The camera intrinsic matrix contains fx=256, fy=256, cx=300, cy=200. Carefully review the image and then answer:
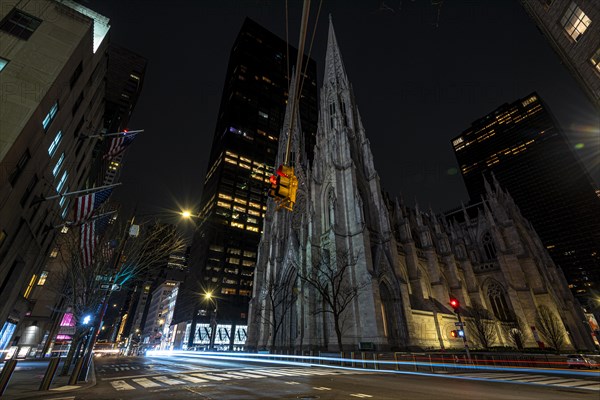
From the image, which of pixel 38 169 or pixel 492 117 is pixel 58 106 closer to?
pixel 38 169

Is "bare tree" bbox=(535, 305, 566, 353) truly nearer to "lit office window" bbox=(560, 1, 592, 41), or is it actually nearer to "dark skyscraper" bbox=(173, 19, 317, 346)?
"lit office window" bbox=(560, 1, 592, 41)

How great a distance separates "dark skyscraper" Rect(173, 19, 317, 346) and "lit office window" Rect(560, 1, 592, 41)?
223ft

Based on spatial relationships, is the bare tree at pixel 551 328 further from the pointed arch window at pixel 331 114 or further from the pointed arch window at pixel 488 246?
the pointed arch window at pixel 331 114

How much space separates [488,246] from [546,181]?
309 ft

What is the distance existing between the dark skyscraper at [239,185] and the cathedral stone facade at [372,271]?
36.1m

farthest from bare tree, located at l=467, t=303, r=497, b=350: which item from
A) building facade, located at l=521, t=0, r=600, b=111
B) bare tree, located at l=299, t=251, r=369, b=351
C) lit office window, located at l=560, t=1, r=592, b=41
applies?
lit office window, located at l=560, t=1, r=592, b=41

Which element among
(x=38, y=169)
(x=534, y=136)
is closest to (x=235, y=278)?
(x=38, y=169)

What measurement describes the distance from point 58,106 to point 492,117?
172522mm

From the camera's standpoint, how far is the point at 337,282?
28812 mm

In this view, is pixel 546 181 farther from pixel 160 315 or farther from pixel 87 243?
pixel 160 315

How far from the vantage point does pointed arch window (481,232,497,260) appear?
4643cm

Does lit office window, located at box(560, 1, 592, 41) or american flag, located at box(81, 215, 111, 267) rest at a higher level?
lit office window, located at box(560, 1, 592, 41)

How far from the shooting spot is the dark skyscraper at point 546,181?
10062 centimetres

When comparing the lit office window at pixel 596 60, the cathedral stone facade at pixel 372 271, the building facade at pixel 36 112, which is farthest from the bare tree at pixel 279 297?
the lit office window at pixel 596 60
